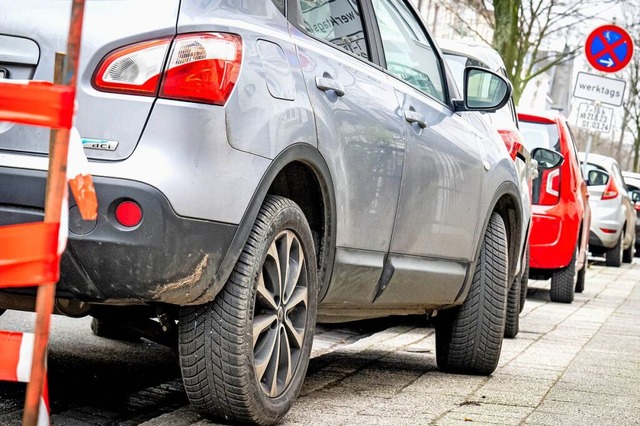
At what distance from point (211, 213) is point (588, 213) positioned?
33.3ft

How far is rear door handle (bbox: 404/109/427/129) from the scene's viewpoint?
5.30 metres

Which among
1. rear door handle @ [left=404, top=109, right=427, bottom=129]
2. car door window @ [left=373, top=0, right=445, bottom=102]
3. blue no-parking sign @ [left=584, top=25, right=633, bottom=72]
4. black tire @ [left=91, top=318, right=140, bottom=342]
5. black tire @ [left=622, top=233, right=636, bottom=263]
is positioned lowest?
black tire @ [left=622, top=233, right=636, bottom=263]

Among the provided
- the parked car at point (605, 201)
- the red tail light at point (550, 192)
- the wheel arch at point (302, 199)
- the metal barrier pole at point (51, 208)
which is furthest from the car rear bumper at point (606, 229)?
the metal barrier pole at point (51, 208)

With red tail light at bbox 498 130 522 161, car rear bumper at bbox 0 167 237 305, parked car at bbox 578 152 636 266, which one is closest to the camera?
car rear bumper at bbox 0 167 237 305

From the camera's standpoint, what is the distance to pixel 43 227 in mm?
2533

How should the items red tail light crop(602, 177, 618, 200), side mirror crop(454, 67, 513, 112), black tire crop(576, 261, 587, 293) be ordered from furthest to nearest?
red tail light crop(602, 177, 618, 200)
black tire crop(576, 261, 587, 293)
side mirror crop(454, 67, 513, 112)

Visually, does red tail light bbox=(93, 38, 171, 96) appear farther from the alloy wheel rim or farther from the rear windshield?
the rear windshield

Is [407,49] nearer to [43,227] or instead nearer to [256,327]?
[256,327]

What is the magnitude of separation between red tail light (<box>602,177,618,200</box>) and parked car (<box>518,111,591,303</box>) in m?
7.14

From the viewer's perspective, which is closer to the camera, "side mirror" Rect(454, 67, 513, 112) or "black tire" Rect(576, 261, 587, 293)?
"side mirror" Rect(454, 67, 513, 112)

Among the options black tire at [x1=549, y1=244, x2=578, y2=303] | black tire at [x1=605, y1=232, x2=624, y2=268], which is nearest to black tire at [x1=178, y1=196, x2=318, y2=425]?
black tire at [x1=549, y1=244, x2=578, y2=303]

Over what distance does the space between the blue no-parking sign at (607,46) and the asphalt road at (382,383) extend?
912 centimetres

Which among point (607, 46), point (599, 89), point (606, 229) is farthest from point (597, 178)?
point (607, 46)

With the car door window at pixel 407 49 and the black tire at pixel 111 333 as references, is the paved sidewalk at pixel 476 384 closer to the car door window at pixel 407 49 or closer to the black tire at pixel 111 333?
the black tire at pixel 111 333
